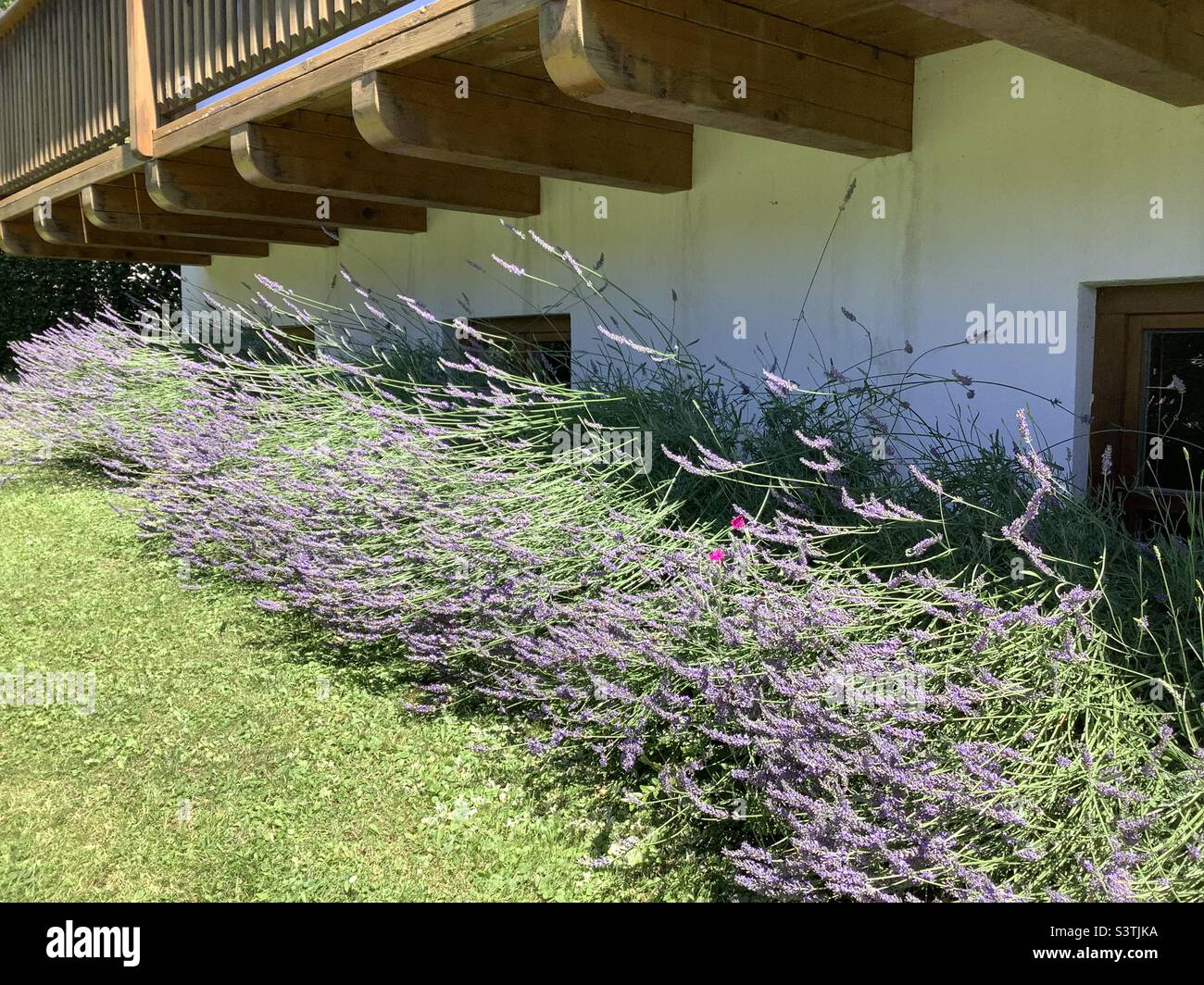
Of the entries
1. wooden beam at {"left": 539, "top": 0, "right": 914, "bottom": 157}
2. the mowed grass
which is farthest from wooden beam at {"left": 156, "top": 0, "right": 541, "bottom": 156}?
the mowed grass

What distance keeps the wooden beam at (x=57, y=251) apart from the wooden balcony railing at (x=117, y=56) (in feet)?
1.57

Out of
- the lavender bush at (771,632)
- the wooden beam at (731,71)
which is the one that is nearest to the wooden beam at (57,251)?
the lavender bush at (771,632)

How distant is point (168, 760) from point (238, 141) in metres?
3.16

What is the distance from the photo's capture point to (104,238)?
27.7 ft

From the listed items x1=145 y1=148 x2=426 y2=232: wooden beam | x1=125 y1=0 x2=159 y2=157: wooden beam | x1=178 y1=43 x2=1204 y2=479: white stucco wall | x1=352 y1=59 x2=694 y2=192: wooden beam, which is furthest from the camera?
x1=145 y1=148 x2=426 y2=232: wooden beam

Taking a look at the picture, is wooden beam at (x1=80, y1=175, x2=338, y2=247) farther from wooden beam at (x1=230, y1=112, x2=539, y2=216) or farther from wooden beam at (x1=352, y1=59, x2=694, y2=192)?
wooden beam at (x1=352, y1=59, x2=694, y2=192)

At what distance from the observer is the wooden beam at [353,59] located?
3596 mm

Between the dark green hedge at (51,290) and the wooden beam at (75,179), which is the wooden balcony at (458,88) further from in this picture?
the dark green hedge at (51,290)

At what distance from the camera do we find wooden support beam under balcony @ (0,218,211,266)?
29.9 ft

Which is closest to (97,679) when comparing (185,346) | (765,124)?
(765,124)

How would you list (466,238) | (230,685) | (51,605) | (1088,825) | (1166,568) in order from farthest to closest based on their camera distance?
1. (466,238)
2. (51,605)
3. (230,685)
4. (1166,568)
5. (1088,825)

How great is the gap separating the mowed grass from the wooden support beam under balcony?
5.68 m

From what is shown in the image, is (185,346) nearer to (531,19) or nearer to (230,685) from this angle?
(230,685)

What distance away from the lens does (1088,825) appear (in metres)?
2.17
